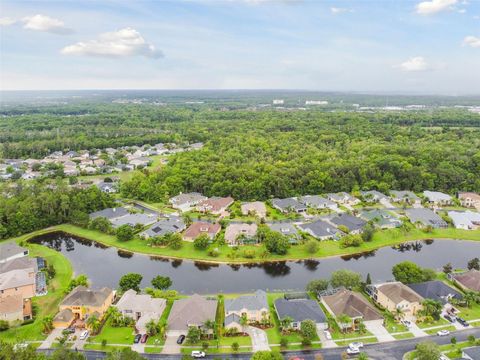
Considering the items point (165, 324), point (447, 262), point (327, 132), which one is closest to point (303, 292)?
point (165, 324)

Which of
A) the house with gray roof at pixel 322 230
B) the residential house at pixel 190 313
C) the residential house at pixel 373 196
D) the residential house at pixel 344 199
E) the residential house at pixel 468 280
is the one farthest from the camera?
the residential house at pixel 373 196

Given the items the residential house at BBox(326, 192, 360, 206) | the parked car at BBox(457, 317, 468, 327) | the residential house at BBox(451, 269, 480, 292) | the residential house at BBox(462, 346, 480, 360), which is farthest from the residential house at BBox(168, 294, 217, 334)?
the residential house at BBox(326, 192, 360, 206)

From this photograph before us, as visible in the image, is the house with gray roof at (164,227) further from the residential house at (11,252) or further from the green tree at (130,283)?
the residential house at (11,252)

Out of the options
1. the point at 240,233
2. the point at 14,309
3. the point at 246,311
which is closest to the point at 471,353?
the point at 246,311

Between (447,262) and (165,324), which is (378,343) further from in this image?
(447,262)

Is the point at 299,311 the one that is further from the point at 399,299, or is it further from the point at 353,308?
the point at 399,299

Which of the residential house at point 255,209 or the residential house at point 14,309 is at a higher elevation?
the residential house at point 255,209

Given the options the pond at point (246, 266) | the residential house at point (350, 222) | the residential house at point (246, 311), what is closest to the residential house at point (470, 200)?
the pond at point (246, 266)
